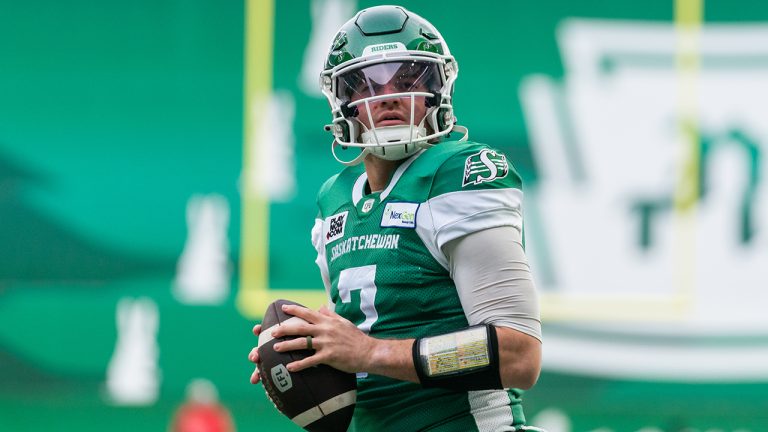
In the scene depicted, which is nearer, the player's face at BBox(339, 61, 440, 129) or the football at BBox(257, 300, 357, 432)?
the football at BBox(257, 300, 357, 432)

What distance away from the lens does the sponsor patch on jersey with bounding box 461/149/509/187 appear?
231 centimetres

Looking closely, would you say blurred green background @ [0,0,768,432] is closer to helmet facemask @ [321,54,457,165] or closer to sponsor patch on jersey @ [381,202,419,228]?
helmet facemask @ [321,54,457,165]

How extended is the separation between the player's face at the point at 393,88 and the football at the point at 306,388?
1.37ft

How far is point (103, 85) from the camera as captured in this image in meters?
6.09

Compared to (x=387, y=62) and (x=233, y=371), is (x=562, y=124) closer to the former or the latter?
(x=233, y=371)

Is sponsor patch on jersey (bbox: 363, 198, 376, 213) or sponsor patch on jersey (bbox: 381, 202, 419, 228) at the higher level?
sponsor patch on jersey (bbox: 363, 198, 376, 213)

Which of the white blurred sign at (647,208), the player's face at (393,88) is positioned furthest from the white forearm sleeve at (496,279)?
the white blurred sign at (647,208)

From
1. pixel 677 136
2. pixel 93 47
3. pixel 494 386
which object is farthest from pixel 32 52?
pixel 494 386

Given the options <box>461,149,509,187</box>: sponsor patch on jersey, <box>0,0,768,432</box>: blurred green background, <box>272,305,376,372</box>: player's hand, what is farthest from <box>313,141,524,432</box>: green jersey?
<box>0,0,768,432</box>: blurred green background

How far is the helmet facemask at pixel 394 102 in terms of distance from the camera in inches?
96.3

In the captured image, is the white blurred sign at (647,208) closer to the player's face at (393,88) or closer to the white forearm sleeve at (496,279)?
the player's face at (393,88)

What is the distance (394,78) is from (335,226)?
0.99ft

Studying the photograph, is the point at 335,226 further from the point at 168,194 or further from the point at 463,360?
the point at 168,194

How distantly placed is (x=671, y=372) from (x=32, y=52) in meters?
3.29
